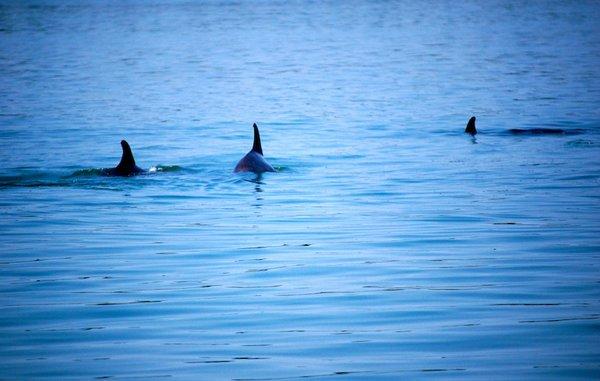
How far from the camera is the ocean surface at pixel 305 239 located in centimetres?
736

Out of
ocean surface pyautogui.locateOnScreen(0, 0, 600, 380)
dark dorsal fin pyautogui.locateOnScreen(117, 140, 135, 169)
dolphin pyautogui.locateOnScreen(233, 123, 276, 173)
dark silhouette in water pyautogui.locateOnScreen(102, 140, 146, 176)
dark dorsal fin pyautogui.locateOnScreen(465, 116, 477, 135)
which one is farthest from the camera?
dark dorsal fin pyautogui.locateOnScreen(465, 116, 477, 135)

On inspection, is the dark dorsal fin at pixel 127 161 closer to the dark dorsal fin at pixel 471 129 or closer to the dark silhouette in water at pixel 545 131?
the dark dorsal fin at pixel 471 129

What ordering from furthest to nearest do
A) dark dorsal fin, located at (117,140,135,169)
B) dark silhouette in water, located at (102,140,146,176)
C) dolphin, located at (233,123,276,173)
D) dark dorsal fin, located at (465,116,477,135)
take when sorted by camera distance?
dark dorsal fin, located at (465,116,477,135), dolphin, located at (233,123,276,173), dark silhouette in water, located at (102,140,146,176), dark dorsal fin, located at (117,140,135,169)

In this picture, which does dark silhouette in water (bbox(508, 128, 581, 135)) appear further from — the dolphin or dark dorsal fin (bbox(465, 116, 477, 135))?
the dolphin

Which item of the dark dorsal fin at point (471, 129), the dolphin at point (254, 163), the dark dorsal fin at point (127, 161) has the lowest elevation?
the dark dorsal fin at point (471, 129)

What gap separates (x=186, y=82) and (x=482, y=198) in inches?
1237

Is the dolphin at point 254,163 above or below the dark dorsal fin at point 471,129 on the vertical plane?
above

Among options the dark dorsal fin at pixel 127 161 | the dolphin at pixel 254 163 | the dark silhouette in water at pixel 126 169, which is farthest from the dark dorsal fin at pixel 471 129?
the dark dorsal fin at pixel 127 161

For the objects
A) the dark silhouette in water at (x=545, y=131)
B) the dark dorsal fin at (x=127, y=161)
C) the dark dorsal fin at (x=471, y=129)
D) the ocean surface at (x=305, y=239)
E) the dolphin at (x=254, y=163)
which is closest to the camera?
the ocean surface at (x=305, y=239)

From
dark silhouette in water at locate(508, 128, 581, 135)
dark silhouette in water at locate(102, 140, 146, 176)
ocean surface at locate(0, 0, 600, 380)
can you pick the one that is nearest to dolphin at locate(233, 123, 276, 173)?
ocean surface at locate(0, 0, 600, 380)

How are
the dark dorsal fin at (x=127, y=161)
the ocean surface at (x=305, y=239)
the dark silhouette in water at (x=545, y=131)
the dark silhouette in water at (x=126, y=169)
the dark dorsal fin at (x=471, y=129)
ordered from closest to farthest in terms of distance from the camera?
the ocean surface at (x=305, y=239) < the dark dorsal fin at (x=127, y=161) < the dark silhouette in water at (x=126, y=169) < the dark silhouette in water at (x=545, y=131) < the dark dorsal fin at (x=471, y=129)

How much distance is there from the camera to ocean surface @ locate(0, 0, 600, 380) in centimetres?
736

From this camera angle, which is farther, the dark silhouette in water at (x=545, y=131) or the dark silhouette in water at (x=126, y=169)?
the dark silhouette in water at (x=545, y=131)

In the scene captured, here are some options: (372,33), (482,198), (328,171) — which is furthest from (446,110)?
(372,33)
